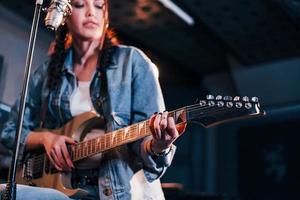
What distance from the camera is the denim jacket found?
1.46 metres

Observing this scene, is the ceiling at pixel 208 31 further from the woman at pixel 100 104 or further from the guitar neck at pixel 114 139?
the guitar neck at pixel 114 139

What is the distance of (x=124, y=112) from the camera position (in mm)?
1540

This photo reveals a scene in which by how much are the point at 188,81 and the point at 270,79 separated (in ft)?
1.37

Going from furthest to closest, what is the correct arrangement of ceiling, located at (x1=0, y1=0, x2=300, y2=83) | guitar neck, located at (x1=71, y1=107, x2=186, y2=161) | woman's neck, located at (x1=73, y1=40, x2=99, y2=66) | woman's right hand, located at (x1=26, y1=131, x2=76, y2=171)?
ceiling, located at (x1=0, y1=0, x2=300, y2=83), woman's neck, located at (x1=73, y1=40, x2=99, y2=66), woman's right hand, located at (x1=26, y1=131, x2=76, y2=171), guitar neck, located at (x1=71, y1=107, x2=186, y2=161)

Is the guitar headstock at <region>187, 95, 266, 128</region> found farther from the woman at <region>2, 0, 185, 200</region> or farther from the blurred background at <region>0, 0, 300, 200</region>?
the blurred background at <region>0, 0, 300, 200</region>

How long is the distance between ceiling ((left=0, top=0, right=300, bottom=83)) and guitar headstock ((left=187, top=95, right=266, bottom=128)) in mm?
738

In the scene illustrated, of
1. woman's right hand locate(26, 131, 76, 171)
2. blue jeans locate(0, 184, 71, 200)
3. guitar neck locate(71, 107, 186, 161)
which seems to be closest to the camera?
blue jeans locate(0, 184, 71, 200)

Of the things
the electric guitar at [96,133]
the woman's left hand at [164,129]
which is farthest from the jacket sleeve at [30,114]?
the woman's left hand at [164,129]

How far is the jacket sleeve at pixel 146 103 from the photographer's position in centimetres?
147

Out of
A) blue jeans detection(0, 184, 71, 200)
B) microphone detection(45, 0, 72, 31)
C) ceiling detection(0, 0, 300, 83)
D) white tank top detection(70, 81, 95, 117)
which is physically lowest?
blue jeans detection(0, 184, 71, 200)

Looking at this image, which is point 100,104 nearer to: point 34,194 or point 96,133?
point 96,133

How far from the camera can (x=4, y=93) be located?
Answer: 2.14m

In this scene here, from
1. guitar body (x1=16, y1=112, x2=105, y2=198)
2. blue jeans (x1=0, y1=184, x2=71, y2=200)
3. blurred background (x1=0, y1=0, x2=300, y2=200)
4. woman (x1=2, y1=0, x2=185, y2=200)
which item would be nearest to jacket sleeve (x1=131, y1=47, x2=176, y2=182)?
woman (x1=2, y1=0, x2=185, y2=200)

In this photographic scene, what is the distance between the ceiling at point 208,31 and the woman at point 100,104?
1.26 ft
